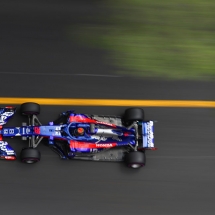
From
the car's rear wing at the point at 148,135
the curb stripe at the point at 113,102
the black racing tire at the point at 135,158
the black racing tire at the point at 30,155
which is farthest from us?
the curb stripe at the point at 113,102

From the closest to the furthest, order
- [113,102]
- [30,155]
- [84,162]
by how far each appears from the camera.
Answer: [30,155] → [84,162] → [113,102]

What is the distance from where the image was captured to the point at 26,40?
847 centimetres

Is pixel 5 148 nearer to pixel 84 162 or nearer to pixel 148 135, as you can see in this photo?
pixel 84 162

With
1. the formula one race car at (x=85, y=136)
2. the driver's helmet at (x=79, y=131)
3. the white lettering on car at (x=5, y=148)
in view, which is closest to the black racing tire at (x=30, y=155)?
the formula one race car at (x=85, y=136)

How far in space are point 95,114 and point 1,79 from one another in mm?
1617

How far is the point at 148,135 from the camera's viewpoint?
781cm

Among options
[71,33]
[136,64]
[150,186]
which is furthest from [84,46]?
[150,186]

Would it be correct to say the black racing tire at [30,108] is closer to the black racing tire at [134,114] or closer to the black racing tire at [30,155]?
the black racing tire at [30,155]

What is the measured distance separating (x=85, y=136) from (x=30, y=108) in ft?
3.07

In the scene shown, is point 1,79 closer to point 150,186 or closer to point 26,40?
point 26,40

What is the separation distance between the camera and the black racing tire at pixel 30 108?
7.71m

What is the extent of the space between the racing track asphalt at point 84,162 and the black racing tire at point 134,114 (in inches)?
13.0

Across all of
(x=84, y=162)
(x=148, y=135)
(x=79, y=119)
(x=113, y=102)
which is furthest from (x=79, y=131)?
(x=148, y=135)

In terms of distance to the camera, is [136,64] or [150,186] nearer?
[150,186]
